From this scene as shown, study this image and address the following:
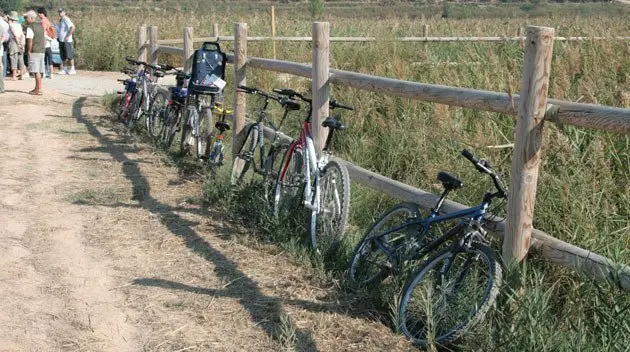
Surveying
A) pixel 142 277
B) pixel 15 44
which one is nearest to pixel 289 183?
pixel 142 277

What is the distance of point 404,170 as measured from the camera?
22.7 ft

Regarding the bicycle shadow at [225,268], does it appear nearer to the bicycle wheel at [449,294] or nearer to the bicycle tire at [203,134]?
the bicycle wheel at [449,294]

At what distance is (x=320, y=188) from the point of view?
5.62m

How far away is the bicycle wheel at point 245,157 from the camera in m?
7.09

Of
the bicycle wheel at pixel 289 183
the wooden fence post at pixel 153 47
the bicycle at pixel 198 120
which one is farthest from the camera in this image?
the wooden fence post at pixel 153 47

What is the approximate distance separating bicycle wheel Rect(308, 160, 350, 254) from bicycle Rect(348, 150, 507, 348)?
0.75 m

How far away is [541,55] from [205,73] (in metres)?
5.22

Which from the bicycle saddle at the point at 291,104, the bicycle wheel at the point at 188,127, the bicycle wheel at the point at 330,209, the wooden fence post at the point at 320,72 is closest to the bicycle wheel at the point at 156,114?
the bicycle wheel at the point at 188,127

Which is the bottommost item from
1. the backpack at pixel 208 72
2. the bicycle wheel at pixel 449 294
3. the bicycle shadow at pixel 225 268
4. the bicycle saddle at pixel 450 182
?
the bicycle shadow at pixel 225 268

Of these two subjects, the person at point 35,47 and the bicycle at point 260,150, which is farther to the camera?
the person at point 35,47

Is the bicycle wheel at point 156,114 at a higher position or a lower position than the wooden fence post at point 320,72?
lower

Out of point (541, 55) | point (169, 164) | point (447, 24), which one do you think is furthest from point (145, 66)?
point (447, 24)

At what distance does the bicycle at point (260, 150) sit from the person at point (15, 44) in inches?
431

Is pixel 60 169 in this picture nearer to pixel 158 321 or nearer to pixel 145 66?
pixel 145 66
